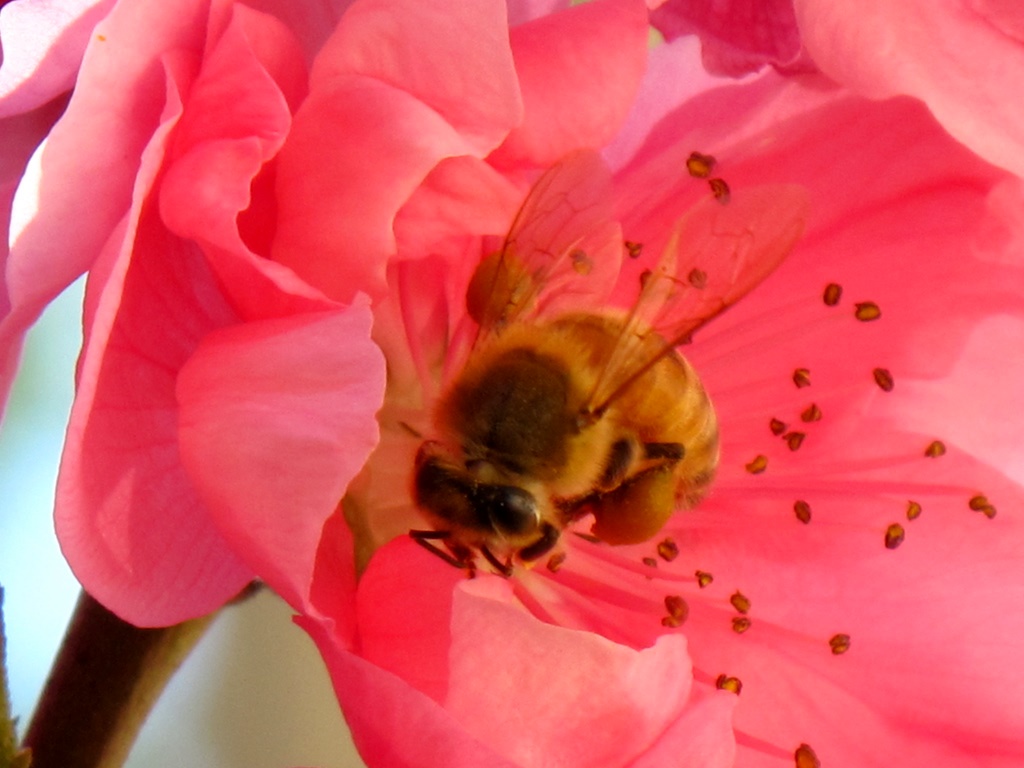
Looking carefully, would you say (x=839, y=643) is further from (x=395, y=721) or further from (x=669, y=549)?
(x=395, y=721)

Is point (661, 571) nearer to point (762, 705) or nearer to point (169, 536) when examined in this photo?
point (762, 705)

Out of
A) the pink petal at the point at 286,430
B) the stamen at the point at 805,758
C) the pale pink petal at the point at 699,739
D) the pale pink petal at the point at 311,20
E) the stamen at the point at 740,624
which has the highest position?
the pale pink petal at the point at 311,20

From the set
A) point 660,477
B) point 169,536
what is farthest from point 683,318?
point 169,536

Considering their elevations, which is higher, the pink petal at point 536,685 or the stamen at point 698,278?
the stamen at point 698,278

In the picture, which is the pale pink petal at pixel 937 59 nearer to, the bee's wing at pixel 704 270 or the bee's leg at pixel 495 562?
the bee's wing at pixel 704 270

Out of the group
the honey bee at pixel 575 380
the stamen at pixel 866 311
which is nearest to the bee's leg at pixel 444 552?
the honey bee at pixel 575 380

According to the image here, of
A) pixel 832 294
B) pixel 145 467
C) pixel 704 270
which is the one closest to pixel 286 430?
pixel 145 467

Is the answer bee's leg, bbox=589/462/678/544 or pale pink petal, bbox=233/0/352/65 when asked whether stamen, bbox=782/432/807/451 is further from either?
pale pink petal, bbox=233/0/352/65
